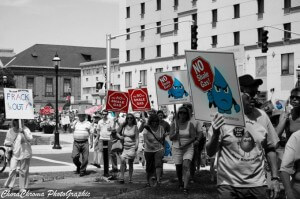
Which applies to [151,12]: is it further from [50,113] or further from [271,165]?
[271,165]

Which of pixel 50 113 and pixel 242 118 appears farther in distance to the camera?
pixel 50 113

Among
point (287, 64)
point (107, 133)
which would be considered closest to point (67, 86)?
point (287, 64)

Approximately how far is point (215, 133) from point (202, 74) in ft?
2.01

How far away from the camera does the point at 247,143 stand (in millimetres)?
5676

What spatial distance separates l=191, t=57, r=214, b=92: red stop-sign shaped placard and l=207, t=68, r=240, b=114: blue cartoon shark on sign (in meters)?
0.07

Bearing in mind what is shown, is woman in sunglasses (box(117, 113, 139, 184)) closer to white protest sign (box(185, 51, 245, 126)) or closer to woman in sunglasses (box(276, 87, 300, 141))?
woman in sunglasses (box(276, 87, 300, 141))

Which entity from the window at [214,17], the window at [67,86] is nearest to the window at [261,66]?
the window at [214,17]

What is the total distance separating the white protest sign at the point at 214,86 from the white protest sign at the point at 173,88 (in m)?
8.77

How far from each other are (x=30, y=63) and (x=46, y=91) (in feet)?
20.8

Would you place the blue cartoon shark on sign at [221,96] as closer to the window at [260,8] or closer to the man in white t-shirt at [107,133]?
the man in white t-shirt at [107,133]

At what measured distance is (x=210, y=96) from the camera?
5625 mm

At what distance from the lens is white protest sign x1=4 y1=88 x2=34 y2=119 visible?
40.8 feet

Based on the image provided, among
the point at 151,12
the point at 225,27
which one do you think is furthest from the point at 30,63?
the point at 225,27

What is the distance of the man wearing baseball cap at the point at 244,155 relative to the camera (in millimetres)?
5641
